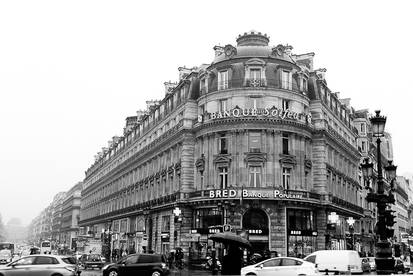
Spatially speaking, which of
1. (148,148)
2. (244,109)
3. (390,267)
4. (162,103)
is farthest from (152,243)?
(390,267)

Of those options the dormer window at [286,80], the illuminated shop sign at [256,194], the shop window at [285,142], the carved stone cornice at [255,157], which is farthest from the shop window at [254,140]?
the dormer window at [286,80]

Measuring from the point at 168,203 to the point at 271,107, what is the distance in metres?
16.8

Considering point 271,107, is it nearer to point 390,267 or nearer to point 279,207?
point 279,207

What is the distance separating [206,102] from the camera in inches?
2212

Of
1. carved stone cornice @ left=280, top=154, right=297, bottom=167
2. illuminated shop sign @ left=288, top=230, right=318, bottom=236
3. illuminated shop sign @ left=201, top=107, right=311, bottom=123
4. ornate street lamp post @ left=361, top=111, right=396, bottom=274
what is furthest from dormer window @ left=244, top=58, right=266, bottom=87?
ornate street lamp post @ left=361, top=111, right=396, bottom=274

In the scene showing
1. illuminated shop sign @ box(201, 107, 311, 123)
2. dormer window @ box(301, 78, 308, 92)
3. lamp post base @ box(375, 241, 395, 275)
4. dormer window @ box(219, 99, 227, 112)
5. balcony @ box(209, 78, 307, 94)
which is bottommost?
lamp post base @ box(375, 241, 395, 275)

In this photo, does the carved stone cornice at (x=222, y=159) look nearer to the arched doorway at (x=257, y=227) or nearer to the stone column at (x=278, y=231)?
the arched doorway at (x=257, y=227)

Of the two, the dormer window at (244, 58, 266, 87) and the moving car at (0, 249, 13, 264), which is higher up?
the dormer window at (244, 58, 266, 87)

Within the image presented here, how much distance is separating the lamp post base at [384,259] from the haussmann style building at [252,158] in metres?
21.0

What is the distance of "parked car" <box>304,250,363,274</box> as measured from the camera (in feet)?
104

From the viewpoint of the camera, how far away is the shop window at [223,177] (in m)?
52.4

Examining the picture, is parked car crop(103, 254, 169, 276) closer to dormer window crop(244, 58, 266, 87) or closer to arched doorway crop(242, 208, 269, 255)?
arched doorway crop(242, 208, 269, 255)

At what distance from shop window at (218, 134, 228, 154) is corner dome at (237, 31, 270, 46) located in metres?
11.6

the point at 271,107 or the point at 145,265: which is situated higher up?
the point at 271,107
